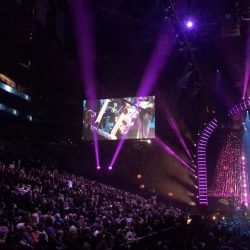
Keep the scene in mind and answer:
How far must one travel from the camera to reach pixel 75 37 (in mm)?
20766

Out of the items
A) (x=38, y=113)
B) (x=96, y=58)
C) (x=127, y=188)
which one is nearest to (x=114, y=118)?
(x=96, y=58)

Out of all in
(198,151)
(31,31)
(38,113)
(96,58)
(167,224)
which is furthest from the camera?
(38,113)

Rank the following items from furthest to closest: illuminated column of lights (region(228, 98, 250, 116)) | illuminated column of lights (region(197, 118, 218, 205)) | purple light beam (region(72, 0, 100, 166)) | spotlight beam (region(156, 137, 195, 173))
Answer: spotlight beam (region(156, 137, 195, 173)) < illuminated column of lights (region(197, 118, 218, 205)) < illuminated column of lights (region(228, 98, 250, 116)) < purple light beam (region(72, 0, 100, 166))

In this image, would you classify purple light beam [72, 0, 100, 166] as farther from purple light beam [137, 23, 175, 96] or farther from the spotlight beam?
the spotlight beam

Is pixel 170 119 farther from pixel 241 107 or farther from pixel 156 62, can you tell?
pixel 241 107

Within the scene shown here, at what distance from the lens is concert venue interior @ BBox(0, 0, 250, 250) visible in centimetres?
1263

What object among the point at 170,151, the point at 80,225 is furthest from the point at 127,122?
the point at 80,225

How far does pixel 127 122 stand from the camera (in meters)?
25.1

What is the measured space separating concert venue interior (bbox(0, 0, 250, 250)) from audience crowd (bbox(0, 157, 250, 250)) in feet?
0.17

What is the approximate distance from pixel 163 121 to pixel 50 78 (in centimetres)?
946

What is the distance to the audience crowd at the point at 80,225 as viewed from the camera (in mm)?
8039

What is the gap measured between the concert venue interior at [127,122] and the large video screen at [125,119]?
0.07 m

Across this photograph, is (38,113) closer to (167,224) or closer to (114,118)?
(114,118)

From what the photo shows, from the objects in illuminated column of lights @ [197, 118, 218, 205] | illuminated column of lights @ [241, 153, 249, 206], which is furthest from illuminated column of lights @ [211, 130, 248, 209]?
illuminated column of lights @ [197, 118, 218, 205]
